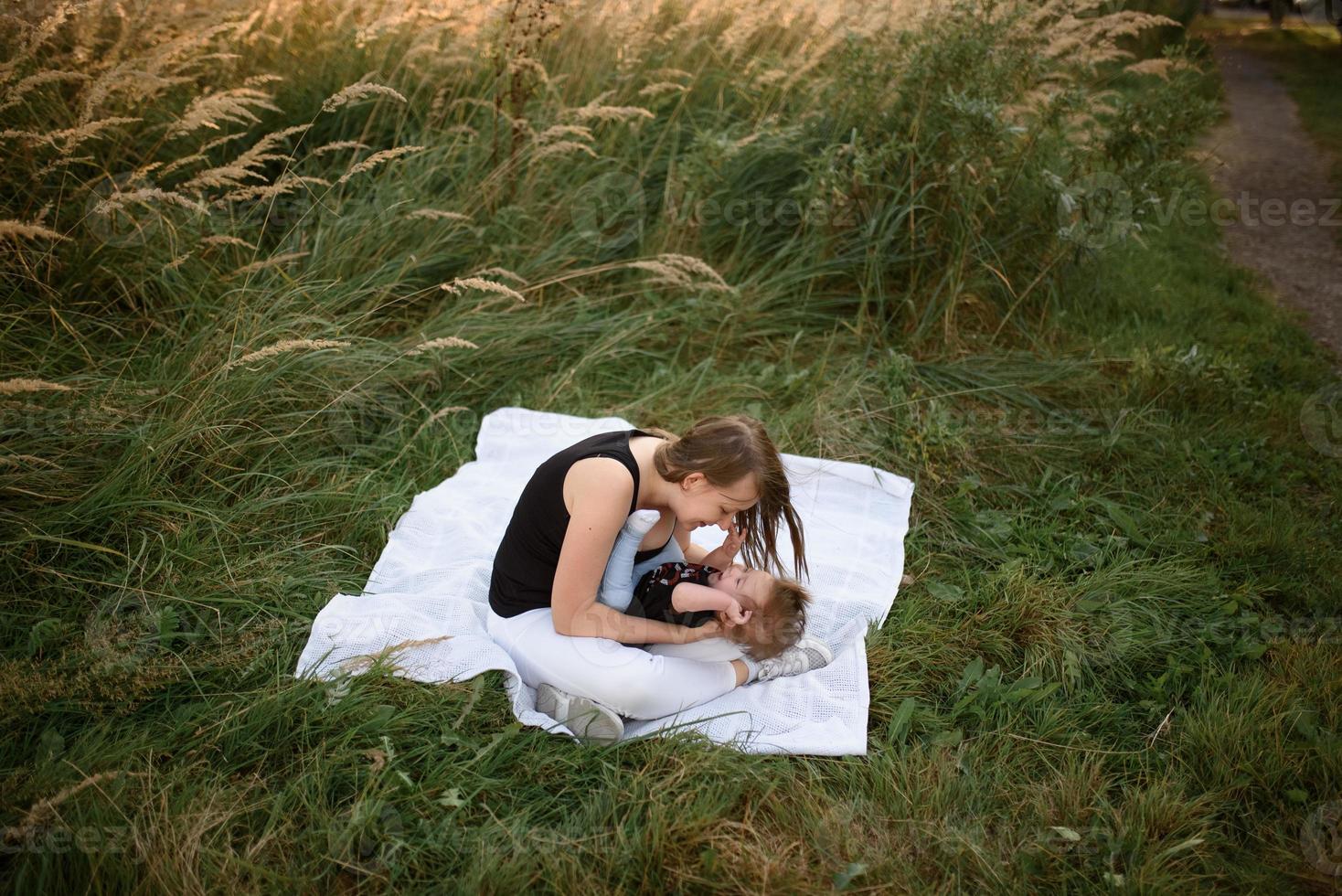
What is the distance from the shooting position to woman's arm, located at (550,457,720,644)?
2201 millimetres

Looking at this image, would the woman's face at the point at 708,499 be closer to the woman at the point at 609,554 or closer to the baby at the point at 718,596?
the woman at the point at 609,554

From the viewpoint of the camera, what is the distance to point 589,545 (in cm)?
221

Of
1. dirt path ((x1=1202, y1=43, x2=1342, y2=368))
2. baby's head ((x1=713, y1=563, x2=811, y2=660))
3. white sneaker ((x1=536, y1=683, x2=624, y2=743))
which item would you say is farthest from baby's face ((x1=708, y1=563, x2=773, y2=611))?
dirt path ((x1=1202, y1=43, x2=1342, y2=368))

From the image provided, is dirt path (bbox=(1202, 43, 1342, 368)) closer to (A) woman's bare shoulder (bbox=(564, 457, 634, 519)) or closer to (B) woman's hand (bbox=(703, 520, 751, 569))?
(B) woman's hand (bbox=(703, 520, 751, 569))

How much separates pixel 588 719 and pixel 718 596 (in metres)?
0.48

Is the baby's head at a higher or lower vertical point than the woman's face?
lower

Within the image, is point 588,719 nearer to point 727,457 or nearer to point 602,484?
point 602,484

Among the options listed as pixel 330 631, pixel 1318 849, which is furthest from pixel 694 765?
pixel 1318 849

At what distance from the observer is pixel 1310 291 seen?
529cm

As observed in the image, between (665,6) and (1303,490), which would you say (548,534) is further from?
(665,6)

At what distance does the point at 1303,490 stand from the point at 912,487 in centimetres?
154

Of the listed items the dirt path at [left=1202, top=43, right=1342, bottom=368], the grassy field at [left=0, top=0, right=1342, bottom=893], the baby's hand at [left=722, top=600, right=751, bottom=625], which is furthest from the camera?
the dirt path at [left=1202, top=43, right=1342, bottom=368]

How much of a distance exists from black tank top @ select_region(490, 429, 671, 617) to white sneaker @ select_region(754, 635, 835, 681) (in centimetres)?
65

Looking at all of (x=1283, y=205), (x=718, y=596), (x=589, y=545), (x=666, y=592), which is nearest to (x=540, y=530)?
(x=589, y=545)
